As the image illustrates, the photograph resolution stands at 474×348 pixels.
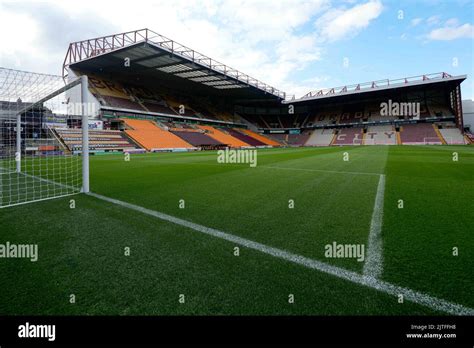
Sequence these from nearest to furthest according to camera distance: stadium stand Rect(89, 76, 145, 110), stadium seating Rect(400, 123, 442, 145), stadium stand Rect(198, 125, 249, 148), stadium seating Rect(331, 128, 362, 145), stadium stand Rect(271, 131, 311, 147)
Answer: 1. stadium stand Rect(89, 76, 145, 110)
2. stadium seating Rect(400, 123, 442, 145)
3. stadium stand Rect(198, 125, 249, 148)
4. stadium seating Rect(331, 128, 362, 145)
5. stadium stand Rect(271, 131, 311, 147)

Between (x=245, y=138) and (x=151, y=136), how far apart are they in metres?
23.1

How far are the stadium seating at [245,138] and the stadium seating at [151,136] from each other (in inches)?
652

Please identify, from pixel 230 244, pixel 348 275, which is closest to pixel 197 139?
pixel 230 244

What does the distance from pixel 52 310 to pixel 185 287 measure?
3.29ft

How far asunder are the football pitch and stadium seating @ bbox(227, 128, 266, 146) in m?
47.6

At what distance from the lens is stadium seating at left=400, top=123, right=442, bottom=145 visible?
146 ft

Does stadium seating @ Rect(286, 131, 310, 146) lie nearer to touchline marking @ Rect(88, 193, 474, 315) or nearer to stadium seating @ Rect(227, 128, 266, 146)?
stadium seating @ Rect(227, 128, 266, 146)

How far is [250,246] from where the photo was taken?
294 centimetres

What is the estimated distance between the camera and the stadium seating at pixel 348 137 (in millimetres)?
52094

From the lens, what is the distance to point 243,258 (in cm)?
262

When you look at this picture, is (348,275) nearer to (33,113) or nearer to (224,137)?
(33,113)

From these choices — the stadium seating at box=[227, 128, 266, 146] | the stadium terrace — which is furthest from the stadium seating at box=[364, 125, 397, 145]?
the stadium terrace
